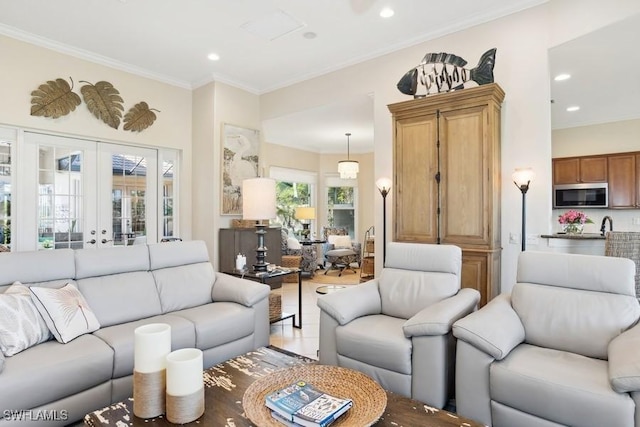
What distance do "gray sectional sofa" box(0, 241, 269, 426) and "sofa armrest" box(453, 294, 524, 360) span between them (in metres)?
1.67

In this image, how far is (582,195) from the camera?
653 centimetres

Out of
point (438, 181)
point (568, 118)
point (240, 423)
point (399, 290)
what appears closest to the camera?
point (240, 423)

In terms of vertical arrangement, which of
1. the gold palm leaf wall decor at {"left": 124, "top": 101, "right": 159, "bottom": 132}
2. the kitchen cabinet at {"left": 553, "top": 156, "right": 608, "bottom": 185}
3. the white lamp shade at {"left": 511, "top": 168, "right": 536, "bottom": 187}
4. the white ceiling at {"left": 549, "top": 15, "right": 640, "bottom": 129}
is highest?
the white ceiling at {"left": 549, "top": 15, "right": 640, "bottom": 129}

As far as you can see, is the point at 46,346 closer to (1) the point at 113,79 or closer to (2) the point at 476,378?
(2) the point at 476,378

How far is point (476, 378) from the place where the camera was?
6.48 feet

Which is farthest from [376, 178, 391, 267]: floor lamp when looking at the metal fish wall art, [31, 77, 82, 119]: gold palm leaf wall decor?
[31, 77, 82, 119]: gold palm leaf wall decor

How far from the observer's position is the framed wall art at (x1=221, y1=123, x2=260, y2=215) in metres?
5.16

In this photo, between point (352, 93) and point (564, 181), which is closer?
point (352, 93)

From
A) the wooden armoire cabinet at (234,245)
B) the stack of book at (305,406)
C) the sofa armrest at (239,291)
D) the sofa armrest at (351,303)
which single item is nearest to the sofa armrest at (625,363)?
the stack of book at (305,406)

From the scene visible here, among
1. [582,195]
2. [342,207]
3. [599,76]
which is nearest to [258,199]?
[599,76]

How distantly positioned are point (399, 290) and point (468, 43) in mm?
2598

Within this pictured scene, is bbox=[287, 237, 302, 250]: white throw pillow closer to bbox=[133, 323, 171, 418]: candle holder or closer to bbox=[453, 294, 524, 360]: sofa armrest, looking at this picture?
bbox=[453, 294, 524, 360]: sofa armrest

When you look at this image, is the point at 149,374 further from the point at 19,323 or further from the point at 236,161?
the point at 236,161

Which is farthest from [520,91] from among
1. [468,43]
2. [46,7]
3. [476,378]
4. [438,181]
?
[46,7]
